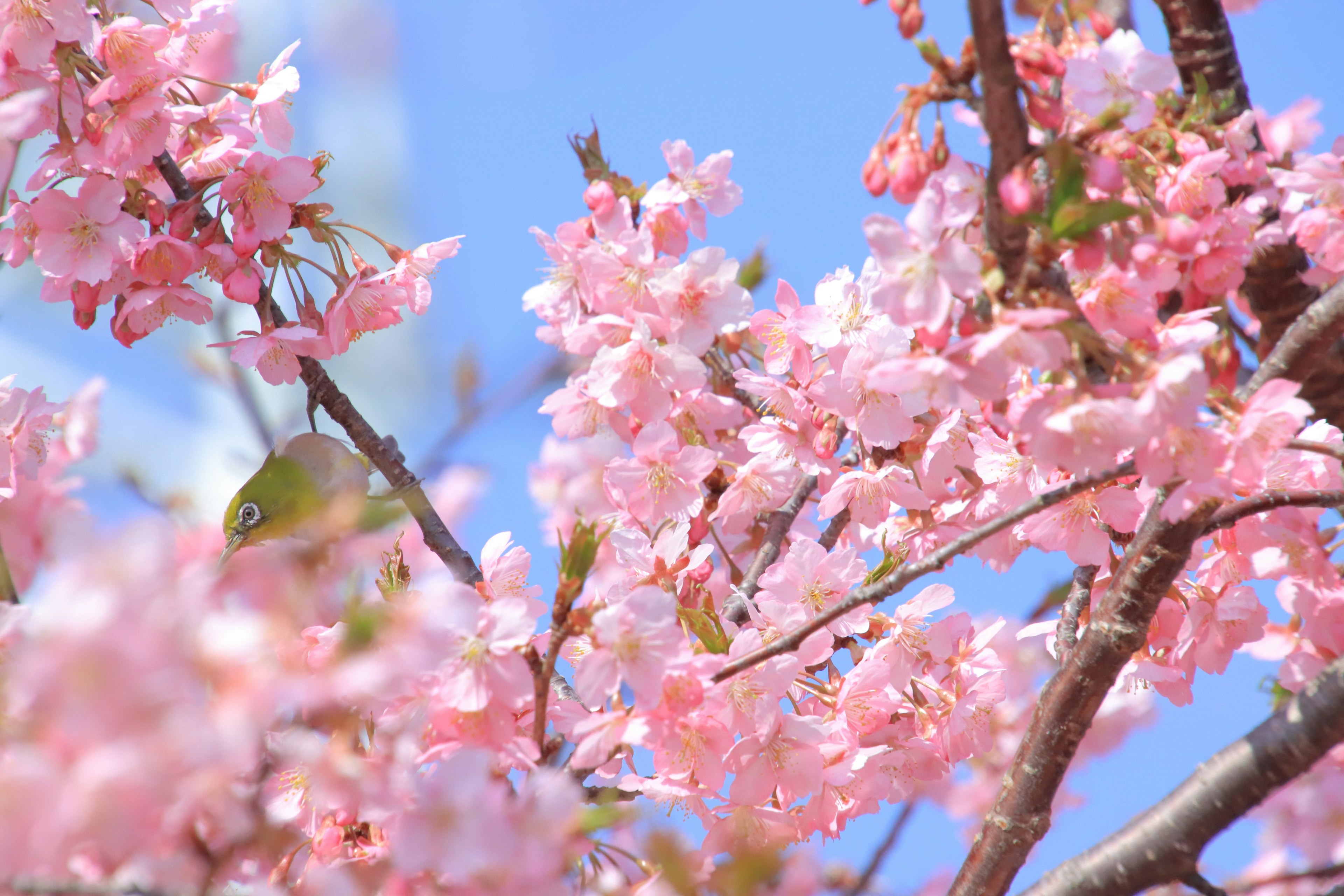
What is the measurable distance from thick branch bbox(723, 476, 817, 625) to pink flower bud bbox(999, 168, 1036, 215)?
97cm

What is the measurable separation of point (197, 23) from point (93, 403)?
1221 millimetres

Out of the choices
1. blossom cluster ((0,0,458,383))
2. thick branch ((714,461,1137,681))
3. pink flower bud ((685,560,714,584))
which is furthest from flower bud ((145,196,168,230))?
thick branch ((714,461,1137,681))

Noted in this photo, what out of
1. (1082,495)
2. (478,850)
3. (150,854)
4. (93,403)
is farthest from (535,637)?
(93,403)

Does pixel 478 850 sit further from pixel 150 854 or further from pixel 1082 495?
pixel 1082 495

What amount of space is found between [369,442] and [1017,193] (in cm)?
162

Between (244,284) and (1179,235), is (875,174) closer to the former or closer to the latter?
(1179,235)

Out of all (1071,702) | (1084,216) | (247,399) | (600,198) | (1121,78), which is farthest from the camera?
(247,399)

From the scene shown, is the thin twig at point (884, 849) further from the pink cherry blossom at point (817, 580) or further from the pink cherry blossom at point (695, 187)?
the pink cherry blossom at point (695, 187)

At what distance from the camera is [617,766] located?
1841 millimetres

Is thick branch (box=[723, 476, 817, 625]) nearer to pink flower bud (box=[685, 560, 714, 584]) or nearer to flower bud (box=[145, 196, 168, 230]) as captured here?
pink flower bud (box=[685, 560, 714, 584])

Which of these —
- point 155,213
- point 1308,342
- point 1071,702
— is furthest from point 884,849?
point 155,213

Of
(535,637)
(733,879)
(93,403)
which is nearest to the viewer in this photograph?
(733,879)

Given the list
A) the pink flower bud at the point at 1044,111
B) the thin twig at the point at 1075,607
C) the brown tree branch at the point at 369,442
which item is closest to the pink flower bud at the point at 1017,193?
the pink flower bud at the point at 1044,111

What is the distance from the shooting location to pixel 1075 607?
203 centimetres
